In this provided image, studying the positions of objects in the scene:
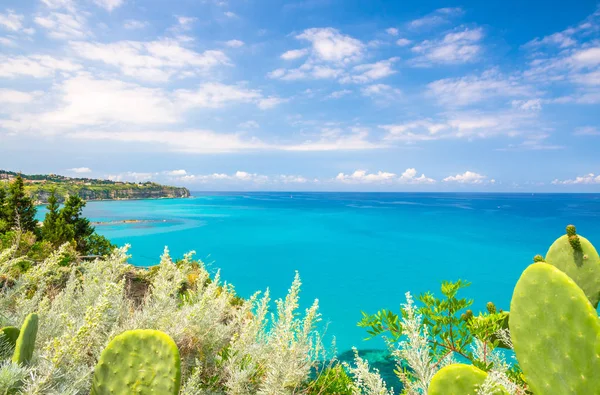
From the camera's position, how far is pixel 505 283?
21906 mm

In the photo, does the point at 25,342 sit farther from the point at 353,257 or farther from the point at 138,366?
the point at 353,257

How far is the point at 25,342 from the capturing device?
255cm

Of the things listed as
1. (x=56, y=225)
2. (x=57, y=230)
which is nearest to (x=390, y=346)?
(x=57, y=230)

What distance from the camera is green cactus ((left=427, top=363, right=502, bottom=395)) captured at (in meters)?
2.16

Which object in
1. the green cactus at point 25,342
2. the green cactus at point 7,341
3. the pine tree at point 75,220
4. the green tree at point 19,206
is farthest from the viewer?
the green tree at point 19,206

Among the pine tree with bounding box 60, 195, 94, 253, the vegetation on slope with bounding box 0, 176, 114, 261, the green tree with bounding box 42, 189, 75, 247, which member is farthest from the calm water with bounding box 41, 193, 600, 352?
the green tree with bounding box 42, 189, 75, 247

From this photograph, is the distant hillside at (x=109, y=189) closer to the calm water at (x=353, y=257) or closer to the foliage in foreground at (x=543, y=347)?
the calm water at (x=353, y=257)

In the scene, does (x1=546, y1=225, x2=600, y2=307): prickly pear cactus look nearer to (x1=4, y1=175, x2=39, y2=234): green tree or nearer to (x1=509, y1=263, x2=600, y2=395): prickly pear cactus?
(x1=509, y1=263, x2=600, y2=395): prickly pear cactus

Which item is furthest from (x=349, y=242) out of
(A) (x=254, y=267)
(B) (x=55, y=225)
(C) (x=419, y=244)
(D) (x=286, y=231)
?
(B) (x=55, y=225)

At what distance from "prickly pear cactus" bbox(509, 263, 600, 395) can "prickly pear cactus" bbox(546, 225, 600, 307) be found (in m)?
1.76

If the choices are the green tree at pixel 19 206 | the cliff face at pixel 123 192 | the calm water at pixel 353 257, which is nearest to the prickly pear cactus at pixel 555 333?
the calm water at pixel 353 257

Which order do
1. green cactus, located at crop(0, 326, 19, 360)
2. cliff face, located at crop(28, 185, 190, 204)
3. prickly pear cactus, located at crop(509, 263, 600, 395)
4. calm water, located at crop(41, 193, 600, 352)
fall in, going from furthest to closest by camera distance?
cliff face, located at crop(28, 185, 190, 204), calm water, located at crop(41, 193, 600, 352), green cactus, located at crop(0, 326, 19, 360), prickly pear cactus, located at crop(509, 263, 600, 395)

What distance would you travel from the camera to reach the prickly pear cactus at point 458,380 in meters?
2.16

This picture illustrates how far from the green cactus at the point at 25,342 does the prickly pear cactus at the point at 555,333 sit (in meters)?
3.68
